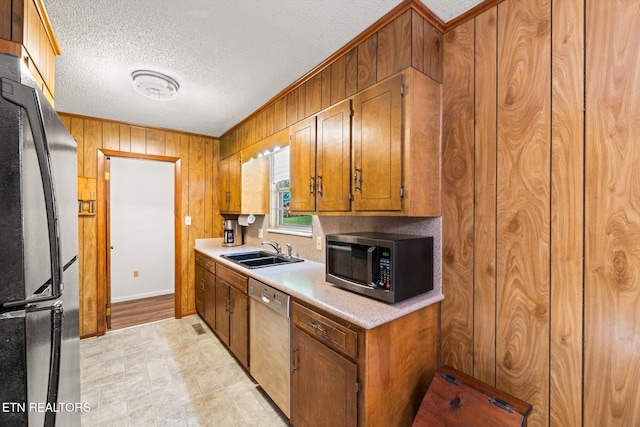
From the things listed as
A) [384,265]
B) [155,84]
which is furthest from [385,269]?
[155,84]

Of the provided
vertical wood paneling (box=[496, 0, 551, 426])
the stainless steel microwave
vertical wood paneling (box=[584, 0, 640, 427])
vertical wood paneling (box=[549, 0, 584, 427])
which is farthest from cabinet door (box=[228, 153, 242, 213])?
vertical wood paneling (box=[584, 0, 640, 427])

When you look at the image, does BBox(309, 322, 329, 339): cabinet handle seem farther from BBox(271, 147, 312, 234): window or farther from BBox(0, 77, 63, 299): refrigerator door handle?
BBox(271, 147, 312, 234): window

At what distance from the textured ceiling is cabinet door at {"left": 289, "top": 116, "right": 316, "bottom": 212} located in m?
0.45

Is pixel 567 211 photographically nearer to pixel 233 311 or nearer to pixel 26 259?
pixel 26 259

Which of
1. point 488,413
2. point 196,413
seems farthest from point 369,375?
point 196,413

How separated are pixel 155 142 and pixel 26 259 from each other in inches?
128

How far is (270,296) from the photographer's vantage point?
1.91 meters

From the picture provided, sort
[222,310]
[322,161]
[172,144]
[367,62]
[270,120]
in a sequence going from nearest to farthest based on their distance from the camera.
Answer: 1. [367,62]
2. [322,161]
3. [270,120]
4. [222,310]
5. [172,144]

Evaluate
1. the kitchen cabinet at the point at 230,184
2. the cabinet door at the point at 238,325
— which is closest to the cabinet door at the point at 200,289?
the kitchen cabinet at the point at 230,184

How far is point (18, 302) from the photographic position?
705mm

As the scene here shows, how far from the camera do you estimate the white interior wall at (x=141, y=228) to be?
4336mm

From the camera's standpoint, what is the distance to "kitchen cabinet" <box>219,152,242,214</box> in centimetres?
334

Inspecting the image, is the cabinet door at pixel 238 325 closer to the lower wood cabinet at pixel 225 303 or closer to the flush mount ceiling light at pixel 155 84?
the lower wood cabinet at pixel 225 303

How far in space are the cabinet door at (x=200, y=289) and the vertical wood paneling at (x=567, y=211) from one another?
3.29 m
